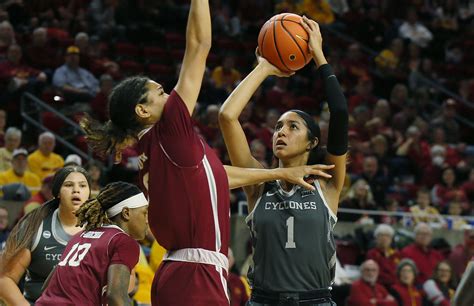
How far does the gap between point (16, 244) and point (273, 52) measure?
2.08 metres

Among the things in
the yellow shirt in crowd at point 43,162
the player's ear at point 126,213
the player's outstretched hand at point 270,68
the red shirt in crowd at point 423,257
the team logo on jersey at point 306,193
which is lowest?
the red shirt in crowd at point 423,257

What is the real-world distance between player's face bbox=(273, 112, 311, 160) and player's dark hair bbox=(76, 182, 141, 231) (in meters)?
0.83

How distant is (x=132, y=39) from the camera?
53.9ft

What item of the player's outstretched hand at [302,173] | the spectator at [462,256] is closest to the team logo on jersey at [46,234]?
the player's outstretched hand at [302,173]

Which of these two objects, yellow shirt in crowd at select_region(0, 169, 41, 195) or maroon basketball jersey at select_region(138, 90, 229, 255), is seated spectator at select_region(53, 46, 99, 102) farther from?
maroon basketball jersey at select_region(138, 90, 229, 255)

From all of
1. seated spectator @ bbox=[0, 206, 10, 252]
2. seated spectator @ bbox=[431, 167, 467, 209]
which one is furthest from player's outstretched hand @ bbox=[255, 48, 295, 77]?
seated spectator @ bbox=[431, 167, 467, 209]

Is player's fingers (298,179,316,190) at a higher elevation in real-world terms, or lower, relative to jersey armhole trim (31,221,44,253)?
higher

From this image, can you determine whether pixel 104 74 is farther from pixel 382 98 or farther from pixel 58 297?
pixel 58 297

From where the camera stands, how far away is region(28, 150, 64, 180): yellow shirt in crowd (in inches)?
454

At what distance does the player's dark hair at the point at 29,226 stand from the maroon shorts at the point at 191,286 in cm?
186

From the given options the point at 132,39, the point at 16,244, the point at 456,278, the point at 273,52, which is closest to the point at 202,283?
the point at 273,52

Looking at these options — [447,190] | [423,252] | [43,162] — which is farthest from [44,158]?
[447,190]

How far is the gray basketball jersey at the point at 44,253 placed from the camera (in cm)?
605

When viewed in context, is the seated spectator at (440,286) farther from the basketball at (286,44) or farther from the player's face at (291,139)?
the basketball at (286,44)
